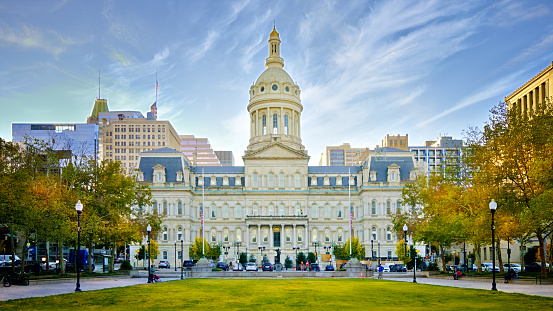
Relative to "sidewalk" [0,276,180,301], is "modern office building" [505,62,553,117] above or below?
above

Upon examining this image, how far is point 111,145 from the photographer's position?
194875 mm

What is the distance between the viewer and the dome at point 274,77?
4887 inches

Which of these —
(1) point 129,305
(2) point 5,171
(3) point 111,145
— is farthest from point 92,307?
(3) point 111,145

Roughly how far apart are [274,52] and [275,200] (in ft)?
124

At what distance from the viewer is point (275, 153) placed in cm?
11138

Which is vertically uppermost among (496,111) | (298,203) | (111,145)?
(111,145)

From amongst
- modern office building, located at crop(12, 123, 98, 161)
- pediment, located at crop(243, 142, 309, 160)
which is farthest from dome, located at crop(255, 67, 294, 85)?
modern office building, located at crop(12, 123, 98, 161)

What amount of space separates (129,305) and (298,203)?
8644 cm

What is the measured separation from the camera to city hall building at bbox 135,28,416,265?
109312mm

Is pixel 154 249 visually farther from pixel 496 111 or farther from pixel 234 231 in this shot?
pixel 496 111

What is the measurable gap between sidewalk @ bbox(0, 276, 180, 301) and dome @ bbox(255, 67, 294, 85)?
70.0 m

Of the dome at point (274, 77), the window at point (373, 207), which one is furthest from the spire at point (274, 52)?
the window at point (373, 207)

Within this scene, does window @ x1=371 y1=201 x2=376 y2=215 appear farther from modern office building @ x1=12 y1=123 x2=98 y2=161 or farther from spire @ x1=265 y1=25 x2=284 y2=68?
modern office building @ x1=12 y1=123 x2=98 y2=161

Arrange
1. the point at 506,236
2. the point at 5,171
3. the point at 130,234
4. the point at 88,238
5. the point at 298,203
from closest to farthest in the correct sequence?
the point at 506,236
the point at 5,171
the point at 88,238
the point at 130,234
the point at 298,203
